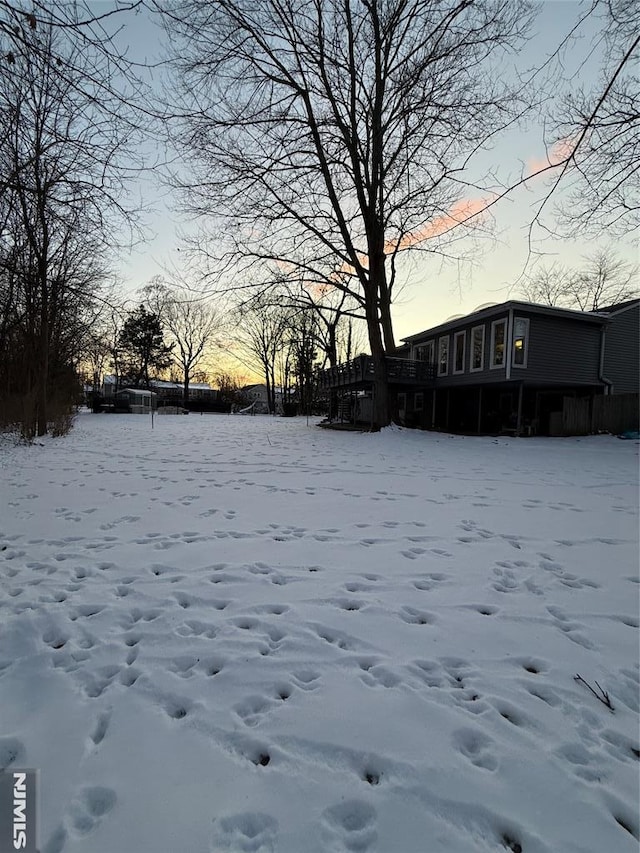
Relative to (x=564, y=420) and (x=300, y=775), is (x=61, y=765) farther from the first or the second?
(x=564, y=420)

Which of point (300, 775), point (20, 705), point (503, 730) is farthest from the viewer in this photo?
point (20, 705)

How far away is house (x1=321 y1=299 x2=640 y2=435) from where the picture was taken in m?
15.3

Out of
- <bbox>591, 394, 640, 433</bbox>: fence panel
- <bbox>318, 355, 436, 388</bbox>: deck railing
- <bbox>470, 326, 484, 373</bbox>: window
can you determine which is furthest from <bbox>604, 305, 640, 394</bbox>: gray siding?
<bbox>318, 355, 436, 388</bbox>: deck railing

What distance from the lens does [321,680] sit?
2.03 meters

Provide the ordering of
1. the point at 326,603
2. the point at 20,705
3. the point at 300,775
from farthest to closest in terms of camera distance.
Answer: the point at 326,603
the point at 20,705
the point at 300,775

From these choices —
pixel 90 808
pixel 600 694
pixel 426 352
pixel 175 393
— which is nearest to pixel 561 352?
pixel 426 352

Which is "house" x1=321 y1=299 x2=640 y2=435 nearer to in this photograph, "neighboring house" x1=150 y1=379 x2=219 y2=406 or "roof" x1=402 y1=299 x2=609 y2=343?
"roof" x1=402 y1=299 x2=609 y2=343

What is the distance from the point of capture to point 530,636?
2428 millimetres

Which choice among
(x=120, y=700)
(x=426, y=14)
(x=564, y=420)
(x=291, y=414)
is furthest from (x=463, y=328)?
(x=291, y=414)

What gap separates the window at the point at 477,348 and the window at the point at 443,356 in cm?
185

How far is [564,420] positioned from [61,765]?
17.1 meters

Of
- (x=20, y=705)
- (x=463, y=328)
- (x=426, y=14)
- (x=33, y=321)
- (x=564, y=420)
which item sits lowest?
(x=20, y=705)

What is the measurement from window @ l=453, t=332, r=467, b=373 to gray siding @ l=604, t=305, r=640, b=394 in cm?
562

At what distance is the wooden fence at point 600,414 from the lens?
49.9 ft
